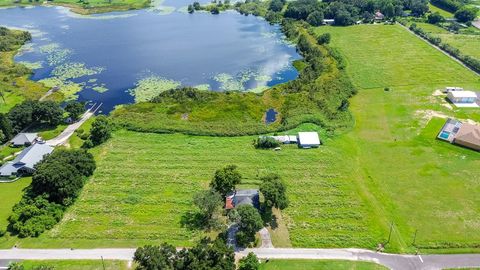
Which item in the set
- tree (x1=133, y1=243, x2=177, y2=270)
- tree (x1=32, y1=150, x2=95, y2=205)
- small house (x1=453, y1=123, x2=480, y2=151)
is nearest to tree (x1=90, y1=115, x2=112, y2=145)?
tree (x1=32, y1=150, x2=95, y2=205)

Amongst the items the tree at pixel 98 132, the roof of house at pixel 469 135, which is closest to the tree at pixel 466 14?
the roof of house at pixel 469 135

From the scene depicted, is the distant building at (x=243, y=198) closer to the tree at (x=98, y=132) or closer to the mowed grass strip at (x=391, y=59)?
the tree at (x=98, y=132)

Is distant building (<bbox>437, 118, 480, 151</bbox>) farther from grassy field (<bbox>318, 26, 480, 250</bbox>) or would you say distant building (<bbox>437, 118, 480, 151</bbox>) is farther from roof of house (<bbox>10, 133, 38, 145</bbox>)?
roof of house (<bbox>10, 133, 38, 145</bbox>)

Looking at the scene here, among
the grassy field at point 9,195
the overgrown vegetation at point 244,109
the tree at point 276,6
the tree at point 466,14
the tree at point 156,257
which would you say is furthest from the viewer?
the tree at point 276,6

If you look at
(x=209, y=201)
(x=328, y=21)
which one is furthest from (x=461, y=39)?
(x=209, y=201)

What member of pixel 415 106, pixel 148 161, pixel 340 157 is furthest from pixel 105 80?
pixel 415 106

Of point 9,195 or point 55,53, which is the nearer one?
point 9,195

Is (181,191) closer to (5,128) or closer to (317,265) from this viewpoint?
(317,265)
